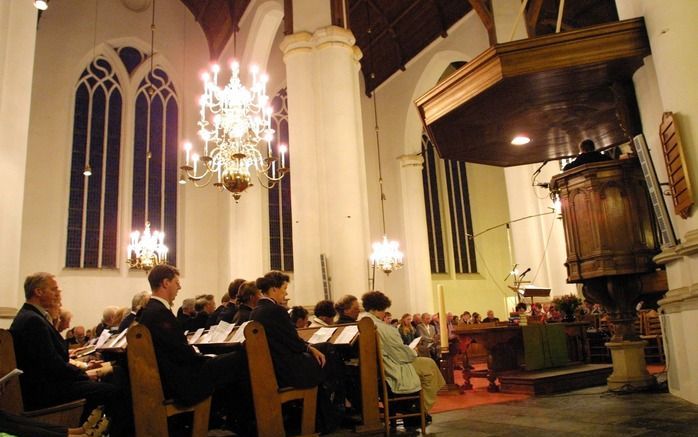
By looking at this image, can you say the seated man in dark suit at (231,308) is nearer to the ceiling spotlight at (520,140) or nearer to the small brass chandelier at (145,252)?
the ceiling spotlight at (520,140)

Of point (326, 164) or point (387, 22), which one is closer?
point (326, 164)

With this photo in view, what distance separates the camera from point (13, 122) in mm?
5703

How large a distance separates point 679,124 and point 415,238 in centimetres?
1174

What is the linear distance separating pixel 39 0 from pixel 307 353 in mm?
4133

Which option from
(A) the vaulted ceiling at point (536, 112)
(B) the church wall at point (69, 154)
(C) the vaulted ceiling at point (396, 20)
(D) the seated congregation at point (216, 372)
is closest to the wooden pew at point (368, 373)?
(D) the seated congregation at point (216, 372)

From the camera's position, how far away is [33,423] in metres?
2.30

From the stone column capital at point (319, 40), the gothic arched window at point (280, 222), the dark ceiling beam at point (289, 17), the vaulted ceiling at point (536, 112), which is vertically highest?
the dark ceiling beam at point (289, 17)

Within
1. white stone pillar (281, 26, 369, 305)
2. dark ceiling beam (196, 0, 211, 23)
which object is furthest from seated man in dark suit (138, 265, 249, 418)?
dark ceiling beam (196, 0, 211, 23)

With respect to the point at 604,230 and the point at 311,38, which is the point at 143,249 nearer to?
the point at 311,38

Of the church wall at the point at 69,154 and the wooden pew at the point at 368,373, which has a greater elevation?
the church wall at the point at 69,154

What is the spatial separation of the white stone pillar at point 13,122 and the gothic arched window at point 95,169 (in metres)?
5.98

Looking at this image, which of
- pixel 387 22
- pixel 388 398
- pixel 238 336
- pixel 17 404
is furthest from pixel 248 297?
pixel 387 22

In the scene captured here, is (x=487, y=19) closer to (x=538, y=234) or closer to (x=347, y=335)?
(x=347, y=335)

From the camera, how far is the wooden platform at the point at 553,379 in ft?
18.9
